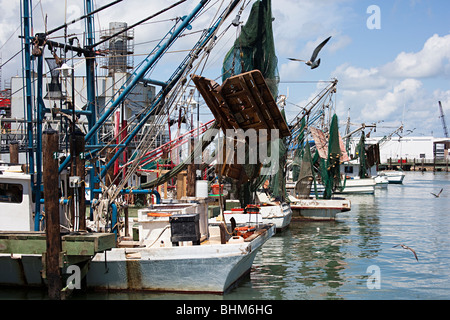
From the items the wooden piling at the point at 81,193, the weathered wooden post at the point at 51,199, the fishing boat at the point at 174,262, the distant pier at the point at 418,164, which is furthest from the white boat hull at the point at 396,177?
the weathered wooden post at the point at 51,199

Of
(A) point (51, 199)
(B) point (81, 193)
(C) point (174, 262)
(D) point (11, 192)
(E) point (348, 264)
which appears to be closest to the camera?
(A) point (51, 199)

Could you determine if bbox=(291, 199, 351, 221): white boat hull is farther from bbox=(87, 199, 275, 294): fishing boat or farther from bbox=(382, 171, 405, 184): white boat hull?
bbox=(382, 171, 405, 184): white boat hull

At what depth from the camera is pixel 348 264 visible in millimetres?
19516

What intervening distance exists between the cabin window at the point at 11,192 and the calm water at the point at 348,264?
278 centimetres

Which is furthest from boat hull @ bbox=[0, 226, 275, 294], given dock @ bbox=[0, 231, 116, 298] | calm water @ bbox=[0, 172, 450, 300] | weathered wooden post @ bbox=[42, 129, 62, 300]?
weathered wooden post @ bbox=[42, 129, 62, 300]

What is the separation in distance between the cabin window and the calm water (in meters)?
2.78

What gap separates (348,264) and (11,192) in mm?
11297

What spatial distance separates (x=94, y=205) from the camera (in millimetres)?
16203

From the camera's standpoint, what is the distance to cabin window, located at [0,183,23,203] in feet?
52.3

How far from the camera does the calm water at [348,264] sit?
1543cm

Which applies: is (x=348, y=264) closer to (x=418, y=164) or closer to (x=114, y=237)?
(x=114, y=237)

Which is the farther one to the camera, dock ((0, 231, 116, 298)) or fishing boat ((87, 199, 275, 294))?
fishing boat ((87, 199, 275, 294))

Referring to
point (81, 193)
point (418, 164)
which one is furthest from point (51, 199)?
point (418, 164)

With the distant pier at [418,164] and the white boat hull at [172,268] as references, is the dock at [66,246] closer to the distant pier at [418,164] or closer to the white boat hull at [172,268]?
the white boat hull at [172,268]
